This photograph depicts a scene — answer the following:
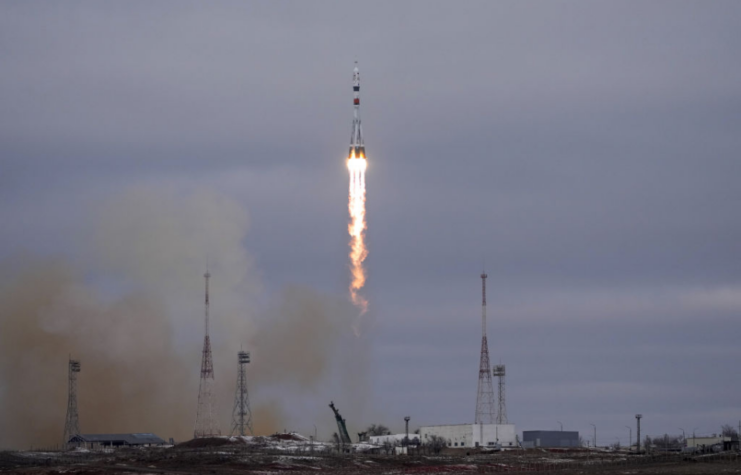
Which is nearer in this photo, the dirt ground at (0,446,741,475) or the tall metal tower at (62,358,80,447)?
the dirt ground at (0,446,741,475)

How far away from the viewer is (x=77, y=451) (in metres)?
180

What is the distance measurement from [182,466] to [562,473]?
41.2 meters

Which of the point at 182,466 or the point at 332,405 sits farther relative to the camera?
the point at 332,405

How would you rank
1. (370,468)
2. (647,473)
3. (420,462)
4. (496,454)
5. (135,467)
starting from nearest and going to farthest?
(647,473) < (135,467) < (370,468) < (420,462) < (496,454)

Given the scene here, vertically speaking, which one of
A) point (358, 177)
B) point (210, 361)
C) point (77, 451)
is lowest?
point (77, 451)

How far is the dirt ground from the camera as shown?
403 feet

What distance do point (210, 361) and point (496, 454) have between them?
47.3 meters

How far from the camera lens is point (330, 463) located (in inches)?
5664

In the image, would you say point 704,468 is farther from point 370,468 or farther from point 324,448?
point 324,448

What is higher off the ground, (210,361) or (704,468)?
(210,361)

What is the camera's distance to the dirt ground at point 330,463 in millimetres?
122875

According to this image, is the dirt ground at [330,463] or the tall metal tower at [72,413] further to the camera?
the tall metal tower at [72,413]

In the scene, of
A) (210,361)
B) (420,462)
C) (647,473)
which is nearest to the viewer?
(647,473)

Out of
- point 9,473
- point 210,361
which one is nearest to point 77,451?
point 210,361
